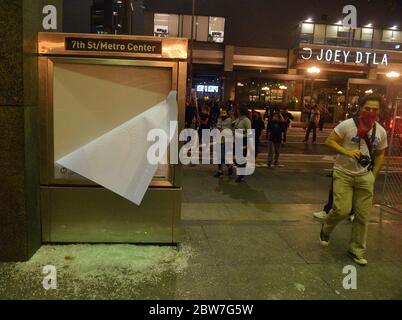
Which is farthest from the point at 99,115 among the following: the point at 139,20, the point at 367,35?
the point at 367,35

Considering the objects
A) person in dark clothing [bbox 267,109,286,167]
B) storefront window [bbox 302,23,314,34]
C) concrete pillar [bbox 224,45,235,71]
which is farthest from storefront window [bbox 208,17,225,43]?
person in dark clothing [bbox 267,109,286,167]

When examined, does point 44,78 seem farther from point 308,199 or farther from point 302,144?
point 302,144

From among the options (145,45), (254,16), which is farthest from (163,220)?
(254,16)

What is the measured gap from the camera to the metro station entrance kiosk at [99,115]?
4.52 m

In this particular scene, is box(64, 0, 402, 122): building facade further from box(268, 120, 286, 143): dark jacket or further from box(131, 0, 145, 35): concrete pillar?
box(268, 120, 286, 143): dark jacket

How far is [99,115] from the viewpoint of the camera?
4.69 metres

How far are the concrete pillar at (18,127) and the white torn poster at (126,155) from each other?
1.45 feet

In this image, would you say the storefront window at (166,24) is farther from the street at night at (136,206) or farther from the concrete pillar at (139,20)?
the street at night at (136,206)

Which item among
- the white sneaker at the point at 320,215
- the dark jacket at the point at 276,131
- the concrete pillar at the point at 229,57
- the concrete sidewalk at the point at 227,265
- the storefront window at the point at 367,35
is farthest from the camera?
the storefront window at the point at 367,35

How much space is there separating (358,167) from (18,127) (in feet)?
11.9

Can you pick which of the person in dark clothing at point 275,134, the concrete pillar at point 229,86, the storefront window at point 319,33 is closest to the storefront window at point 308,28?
the storefront window at point 319,33

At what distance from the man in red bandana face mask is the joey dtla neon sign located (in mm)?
25288

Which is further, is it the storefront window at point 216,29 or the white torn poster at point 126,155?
the storefront window at point 216,29

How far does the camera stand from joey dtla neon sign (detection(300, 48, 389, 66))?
28719 mm
